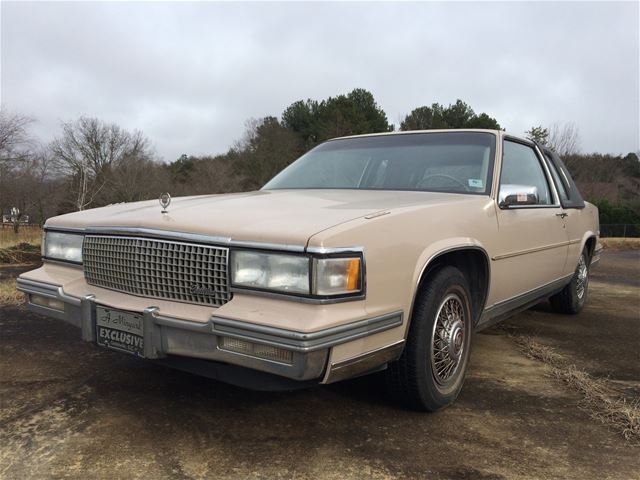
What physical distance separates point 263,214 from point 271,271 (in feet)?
1.43

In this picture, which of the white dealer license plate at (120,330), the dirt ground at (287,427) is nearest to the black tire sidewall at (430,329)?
the dirt ground at (287,427)

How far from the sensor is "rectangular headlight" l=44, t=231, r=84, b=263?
290 centimetres

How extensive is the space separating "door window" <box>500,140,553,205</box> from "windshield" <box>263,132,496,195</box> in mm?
209

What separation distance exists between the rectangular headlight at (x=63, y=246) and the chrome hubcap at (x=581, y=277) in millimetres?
4668

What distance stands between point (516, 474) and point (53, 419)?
2222 mm

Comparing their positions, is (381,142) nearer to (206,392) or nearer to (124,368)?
(206,392)

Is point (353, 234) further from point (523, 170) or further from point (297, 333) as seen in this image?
point (523, 170)

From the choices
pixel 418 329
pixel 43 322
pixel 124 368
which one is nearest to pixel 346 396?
pixel 418 329

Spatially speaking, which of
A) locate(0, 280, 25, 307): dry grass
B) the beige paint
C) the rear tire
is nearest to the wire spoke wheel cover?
the beige paint

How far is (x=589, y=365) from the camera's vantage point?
140 inches

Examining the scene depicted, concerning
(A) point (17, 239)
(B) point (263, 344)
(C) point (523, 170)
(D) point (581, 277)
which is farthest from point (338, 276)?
(A) point (17, 239)

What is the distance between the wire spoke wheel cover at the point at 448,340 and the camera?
2.64 meters

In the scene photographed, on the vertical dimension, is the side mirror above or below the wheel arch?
above

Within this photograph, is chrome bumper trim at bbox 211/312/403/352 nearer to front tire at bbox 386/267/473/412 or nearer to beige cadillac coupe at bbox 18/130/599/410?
beige cadillac coupe at bbox 18/130/599/410
